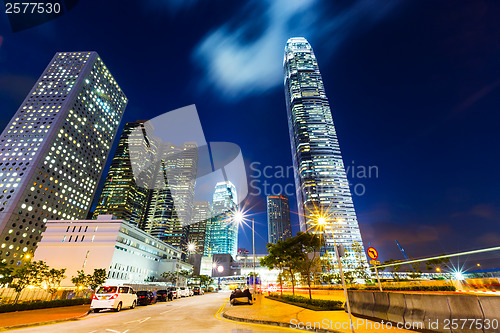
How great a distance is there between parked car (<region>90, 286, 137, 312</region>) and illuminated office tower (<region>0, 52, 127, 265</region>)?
118 m

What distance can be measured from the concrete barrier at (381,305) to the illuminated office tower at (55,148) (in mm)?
136720

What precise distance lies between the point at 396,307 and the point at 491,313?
144 inches

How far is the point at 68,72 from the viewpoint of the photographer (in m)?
131

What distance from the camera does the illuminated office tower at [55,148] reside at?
3851 inches

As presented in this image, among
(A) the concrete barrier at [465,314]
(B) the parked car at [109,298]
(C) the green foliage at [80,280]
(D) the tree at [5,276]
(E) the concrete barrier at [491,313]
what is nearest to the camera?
→ (E) the concrete barrier at [491,313]

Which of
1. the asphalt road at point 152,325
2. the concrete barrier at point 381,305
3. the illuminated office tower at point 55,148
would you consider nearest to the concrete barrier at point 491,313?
the concrete barrier at point 381,305

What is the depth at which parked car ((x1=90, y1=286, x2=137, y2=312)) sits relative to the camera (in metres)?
16.5

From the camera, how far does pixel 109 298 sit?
55.5ft

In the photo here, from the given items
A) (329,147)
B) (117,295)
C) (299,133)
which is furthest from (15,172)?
(329,147)

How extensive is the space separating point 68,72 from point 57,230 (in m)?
109

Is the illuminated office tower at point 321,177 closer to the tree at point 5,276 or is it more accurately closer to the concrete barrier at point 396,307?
the tree at point 5,276

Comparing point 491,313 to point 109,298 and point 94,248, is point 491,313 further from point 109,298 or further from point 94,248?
point 94,248

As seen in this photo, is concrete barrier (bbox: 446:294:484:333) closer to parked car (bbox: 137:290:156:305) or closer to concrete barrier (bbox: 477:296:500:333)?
concrete barrier (bbox: 477:296:500:333)

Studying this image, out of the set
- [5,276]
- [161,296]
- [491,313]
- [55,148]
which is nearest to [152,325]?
[491,313]
